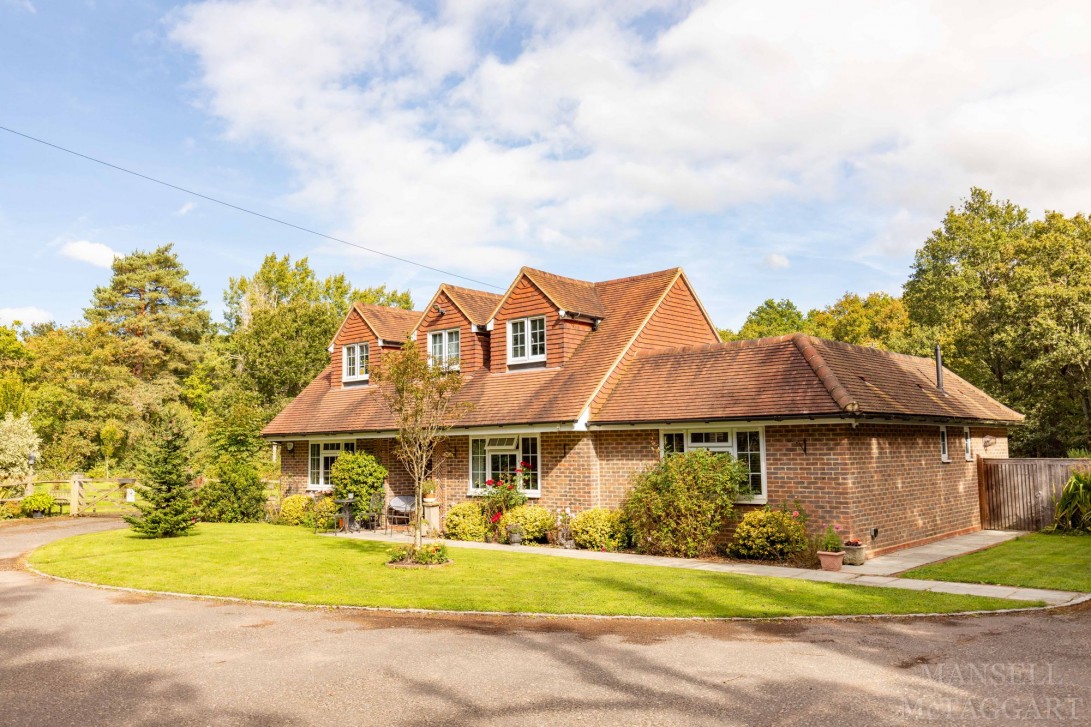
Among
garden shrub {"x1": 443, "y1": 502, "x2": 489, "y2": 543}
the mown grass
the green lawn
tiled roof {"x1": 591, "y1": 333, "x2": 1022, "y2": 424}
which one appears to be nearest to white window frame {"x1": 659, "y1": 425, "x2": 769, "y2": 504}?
tiled roof {"x1": 591, "y1": 333, "x2": 1022, "y2": 424}

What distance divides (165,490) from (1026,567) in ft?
69.4

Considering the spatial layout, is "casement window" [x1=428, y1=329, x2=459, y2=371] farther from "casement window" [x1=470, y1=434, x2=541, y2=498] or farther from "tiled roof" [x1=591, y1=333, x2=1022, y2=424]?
"tiled roof" [x1=591, y1=333, x2=1022, y2=424]

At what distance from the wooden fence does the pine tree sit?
22.9 meters

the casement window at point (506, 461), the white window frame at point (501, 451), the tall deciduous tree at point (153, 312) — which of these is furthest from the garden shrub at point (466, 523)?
the tall deciduous tree at point (153, 312)

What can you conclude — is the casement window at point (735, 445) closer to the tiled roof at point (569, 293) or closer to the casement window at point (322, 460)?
the tiled roof at point (569, 293)

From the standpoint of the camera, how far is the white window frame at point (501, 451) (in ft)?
67.5

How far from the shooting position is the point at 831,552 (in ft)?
48.1

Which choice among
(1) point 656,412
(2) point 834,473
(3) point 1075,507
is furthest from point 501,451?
(3) point 1075,507

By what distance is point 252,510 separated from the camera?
88.2 ft

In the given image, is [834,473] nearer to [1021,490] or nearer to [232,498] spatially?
[1021,490]

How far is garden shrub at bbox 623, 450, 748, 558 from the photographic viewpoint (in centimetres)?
1656

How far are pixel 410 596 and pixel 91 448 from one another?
1776 inches

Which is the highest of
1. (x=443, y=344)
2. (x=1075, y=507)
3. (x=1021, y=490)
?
(x=443, y=344)

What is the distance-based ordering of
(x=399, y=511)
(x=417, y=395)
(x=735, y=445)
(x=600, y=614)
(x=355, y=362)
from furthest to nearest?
1. (x=355, y=362)
2. (x=399, y=511)
3. (x=735, y=445)
4. (x=417, y=395)
5. (x=600, y=614)
